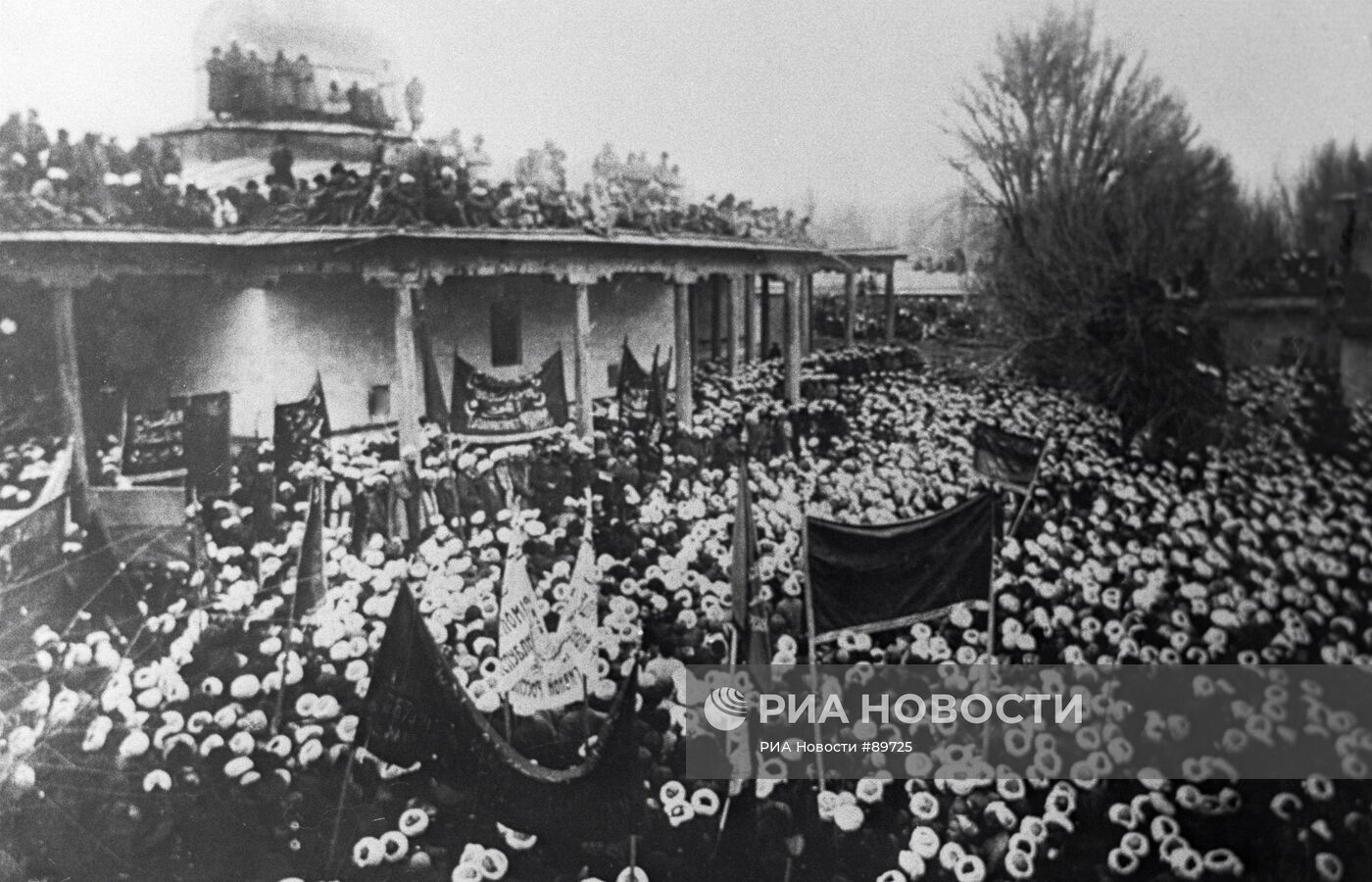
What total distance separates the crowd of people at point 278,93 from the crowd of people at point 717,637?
2.59 metres

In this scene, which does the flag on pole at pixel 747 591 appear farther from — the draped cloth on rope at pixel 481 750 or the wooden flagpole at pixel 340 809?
the wooden flagpole at pixel 340 809

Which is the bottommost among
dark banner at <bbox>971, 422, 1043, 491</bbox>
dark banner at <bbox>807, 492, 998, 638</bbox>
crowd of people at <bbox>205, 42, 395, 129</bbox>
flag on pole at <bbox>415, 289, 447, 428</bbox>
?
dark banner at <bbox>807, 492, 998, 638</bbox>

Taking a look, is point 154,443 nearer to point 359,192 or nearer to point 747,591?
point 359,192

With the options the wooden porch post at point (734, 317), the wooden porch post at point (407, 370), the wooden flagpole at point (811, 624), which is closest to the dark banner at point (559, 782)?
the wooden flagpole at point (811, 624)

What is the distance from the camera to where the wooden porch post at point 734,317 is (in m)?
7.62

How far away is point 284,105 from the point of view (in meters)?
7.52

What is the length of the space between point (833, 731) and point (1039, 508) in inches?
90.3

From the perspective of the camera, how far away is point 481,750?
5539 millimetres

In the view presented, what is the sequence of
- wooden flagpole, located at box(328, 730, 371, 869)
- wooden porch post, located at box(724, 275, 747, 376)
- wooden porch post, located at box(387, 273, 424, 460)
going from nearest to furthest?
wooden flagpole, located at box(328, 730, 371, 869), wooden porch post, located at box(387, 273, 424, 460), wooden porch post, located at box(724, 275, 747, 376)

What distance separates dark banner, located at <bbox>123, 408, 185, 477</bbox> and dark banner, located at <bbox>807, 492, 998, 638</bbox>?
4.09 m

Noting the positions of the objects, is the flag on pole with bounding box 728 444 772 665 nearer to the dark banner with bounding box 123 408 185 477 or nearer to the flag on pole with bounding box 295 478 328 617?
the flag on pole with bounding box 295 478 328 617

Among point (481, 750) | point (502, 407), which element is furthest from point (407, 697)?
point (502, 407)

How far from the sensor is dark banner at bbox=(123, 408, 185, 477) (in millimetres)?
6297

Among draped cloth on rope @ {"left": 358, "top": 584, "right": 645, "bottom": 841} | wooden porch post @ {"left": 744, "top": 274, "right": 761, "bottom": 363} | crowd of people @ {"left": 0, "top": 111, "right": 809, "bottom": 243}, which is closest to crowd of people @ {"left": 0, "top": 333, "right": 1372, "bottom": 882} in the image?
draped cloth on rope @ {"left": 358, "top": 584, "right": 645, "bottom": 841}
